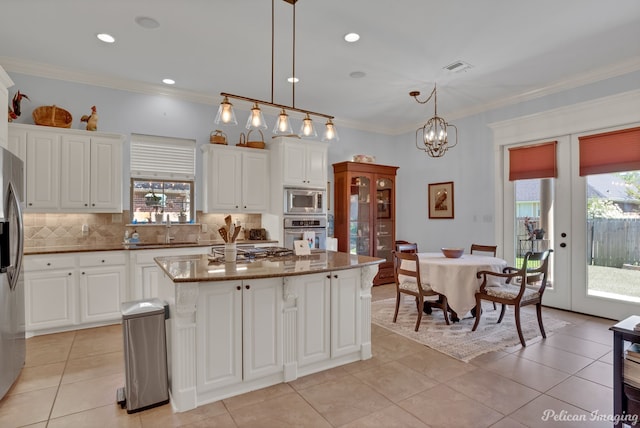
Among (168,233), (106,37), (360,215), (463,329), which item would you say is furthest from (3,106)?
(463,329)

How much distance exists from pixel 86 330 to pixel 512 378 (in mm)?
4374

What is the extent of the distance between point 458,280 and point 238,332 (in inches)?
96.2

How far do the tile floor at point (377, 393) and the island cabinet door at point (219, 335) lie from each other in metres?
0.18

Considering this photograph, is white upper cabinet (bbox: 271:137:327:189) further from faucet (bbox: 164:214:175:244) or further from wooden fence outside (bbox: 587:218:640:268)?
wooden fence outside (bbox: 587:218:640:268)

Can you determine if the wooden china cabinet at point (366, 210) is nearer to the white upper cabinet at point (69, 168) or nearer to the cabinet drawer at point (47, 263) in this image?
the white upper cabinet at point (69, 168)

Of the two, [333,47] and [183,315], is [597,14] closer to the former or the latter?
[333,47]

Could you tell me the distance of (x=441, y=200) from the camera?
20.3ft

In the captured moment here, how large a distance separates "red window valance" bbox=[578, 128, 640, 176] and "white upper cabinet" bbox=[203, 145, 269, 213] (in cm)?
437

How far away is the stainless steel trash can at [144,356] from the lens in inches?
89.2

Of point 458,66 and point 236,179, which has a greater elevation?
point 458,66

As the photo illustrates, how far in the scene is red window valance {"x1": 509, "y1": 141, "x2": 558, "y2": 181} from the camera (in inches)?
185

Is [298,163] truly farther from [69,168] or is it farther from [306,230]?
[69,168]

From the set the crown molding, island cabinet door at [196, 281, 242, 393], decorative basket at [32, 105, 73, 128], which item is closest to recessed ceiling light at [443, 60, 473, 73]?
the crown molding

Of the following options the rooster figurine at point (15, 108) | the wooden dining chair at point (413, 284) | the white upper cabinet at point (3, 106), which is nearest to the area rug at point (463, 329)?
the wooden dining chair at point (413, 284)
